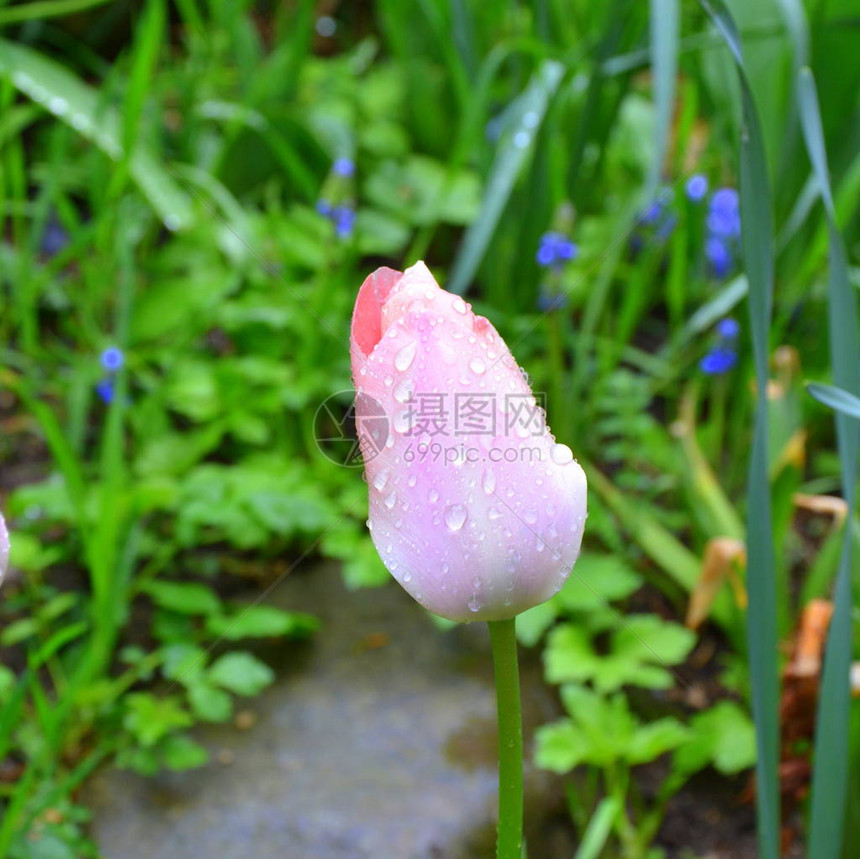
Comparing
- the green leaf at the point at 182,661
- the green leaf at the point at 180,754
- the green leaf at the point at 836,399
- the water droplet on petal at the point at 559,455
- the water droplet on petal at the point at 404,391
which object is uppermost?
the water droplet on petal at the point at 404,391

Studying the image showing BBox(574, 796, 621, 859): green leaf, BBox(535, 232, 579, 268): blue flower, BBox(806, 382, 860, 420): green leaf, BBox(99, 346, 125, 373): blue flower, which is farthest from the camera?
BBox(535, 232, 579, 268): blue flower

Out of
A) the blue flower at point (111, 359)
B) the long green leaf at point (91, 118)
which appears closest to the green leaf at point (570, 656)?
the blue flower at point (111, 359)

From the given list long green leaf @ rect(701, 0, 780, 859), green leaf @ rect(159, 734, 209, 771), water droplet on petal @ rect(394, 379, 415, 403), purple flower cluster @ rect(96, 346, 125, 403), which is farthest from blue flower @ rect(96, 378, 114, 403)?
water droplet on petal @ rect(394, 379, 415, 403)

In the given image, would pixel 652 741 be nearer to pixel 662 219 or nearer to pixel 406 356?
Answer: pixel 406 356

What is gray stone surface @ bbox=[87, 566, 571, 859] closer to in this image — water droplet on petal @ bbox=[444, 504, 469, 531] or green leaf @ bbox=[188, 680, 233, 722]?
green leaf @ bbox=[188, 680, 233, 722]

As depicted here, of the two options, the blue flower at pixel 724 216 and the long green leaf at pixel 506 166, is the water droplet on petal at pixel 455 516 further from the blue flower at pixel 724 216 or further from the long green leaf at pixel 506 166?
the blue flower at pixel 724 216

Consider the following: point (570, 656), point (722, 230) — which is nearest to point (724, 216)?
point (722, 230)
